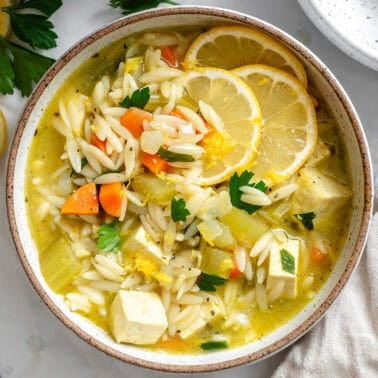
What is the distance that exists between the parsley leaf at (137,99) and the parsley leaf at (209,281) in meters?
0.48

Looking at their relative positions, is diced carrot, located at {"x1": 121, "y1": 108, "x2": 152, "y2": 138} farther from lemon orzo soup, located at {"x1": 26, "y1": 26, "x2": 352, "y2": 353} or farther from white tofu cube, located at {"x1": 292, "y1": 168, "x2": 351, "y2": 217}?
white tofu cube, located at {"x1": 292, "y1": 168, "x2": 351, "y2": 217}

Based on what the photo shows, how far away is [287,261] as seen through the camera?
7.39 ft

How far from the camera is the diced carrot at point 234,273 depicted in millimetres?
2262

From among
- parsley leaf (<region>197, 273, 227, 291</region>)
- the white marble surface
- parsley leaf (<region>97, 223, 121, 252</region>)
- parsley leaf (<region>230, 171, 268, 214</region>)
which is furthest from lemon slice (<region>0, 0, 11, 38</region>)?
parsley leaf (<region>197, 273, 227, 291</region>)

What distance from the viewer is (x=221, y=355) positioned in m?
2.29

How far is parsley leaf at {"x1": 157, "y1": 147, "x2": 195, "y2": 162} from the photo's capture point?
2211 millimetres

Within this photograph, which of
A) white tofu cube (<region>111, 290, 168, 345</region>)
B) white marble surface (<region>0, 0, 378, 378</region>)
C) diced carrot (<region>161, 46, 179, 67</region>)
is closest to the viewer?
white tofu cube (<region>111, 290, 168, 345</region>)

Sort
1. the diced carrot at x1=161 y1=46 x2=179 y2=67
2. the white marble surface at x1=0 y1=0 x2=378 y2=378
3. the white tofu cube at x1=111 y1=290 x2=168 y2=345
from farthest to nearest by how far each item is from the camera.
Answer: the white marble surface at x1=0 y1=0 x2=378 y2=378, the diced carrot at x1=161 y1=46 x2=179 y2=67, the white tofu cube at x1=111 y1=290 x2=168 y2=345

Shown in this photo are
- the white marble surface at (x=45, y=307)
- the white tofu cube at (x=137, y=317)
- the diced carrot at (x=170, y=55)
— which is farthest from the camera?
the white marble surface at (x=45, y=307)

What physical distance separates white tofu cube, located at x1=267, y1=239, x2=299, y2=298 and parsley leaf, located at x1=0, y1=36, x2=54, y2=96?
0.80m

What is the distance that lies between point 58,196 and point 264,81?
63 centimetres

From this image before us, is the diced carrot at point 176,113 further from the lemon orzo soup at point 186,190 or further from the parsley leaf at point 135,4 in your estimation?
the parsley leaf at point 135,4

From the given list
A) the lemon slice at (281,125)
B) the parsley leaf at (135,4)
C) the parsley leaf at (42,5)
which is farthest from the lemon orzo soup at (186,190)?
the parsley leaf at (42,5)

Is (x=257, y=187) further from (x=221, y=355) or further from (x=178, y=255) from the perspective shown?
(x=221, y=355)
